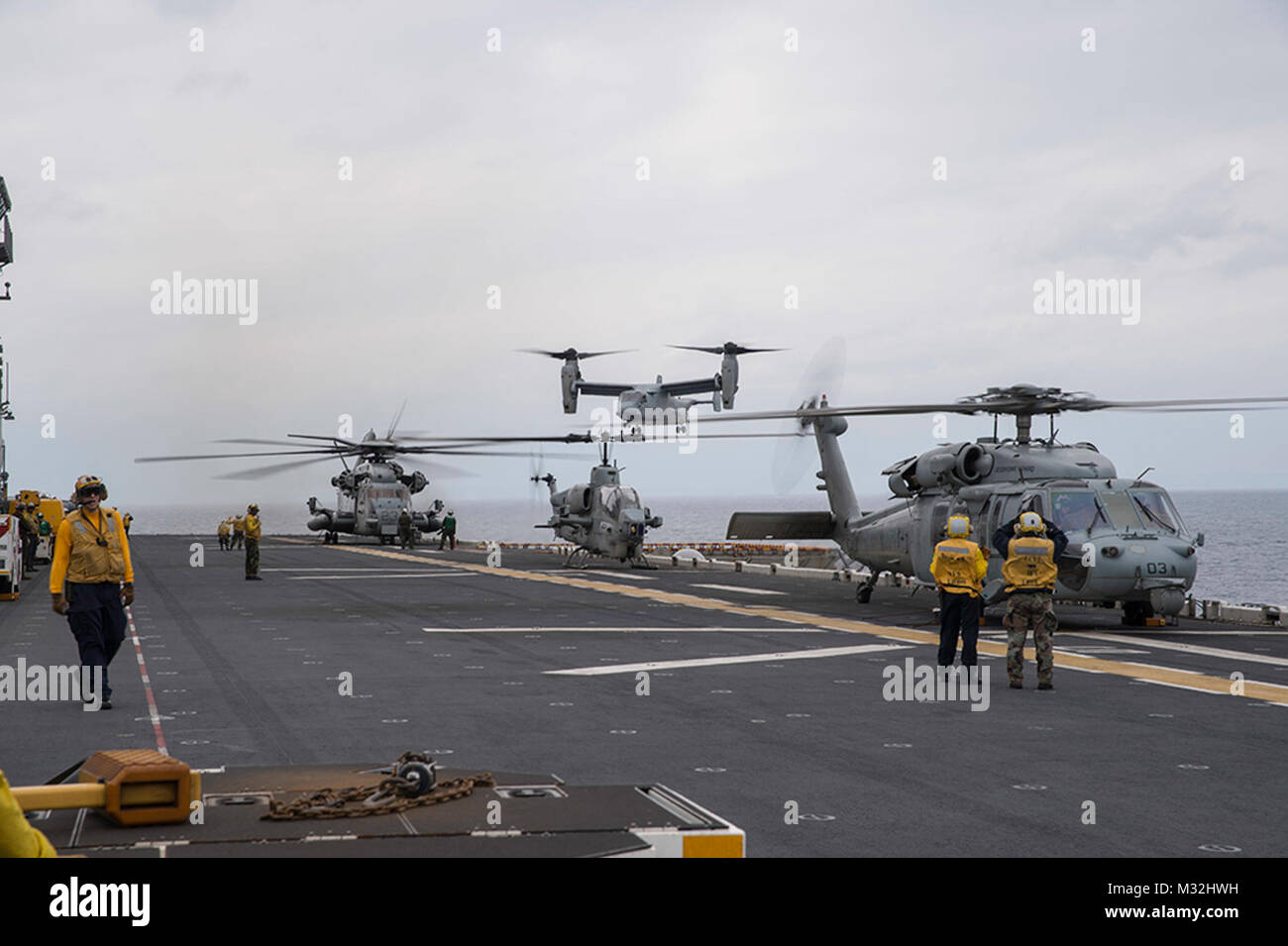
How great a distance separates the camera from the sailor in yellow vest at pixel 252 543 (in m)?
30.8

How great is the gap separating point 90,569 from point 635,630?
1019cm

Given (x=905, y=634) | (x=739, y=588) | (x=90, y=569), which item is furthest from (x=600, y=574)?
(x=90, y=569)

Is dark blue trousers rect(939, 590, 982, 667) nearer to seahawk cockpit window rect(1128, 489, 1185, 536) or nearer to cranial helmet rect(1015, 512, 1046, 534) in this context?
cranial helmet rect(1015, 512, 1046, 534)

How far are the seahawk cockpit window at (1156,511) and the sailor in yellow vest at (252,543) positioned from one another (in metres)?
19.8

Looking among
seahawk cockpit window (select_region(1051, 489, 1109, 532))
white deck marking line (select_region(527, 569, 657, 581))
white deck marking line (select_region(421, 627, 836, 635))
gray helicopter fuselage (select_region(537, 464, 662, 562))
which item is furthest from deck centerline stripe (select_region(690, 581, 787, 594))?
seahawk cockpit window (select_region(1051, 489, 1109, 532))

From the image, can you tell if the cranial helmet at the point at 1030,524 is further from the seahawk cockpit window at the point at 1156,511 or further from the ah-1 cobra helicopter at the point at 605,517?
the ah-1 cobra helicopter at the point at 605,517

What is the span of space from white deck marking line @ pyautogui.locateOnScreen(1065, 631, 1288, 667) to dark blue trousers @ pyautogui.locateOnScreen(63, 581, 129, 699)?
13.8m

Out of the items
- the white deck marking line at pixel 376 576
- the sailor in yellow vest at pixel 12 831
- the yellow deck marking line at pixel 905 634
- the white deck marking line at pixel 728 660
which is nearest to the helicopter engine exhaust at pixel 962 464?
the yellow deck marking line at pixel 905 634

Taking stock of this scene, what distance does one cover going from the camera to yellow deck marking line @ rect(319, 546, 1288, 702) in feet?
46.2

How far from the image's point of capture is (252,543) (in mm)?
32219
